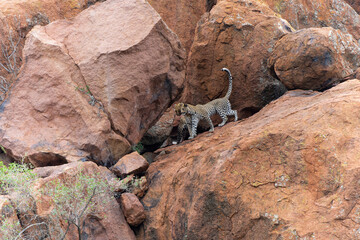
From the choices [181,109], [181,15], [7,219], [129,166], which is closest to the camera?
[7,219]

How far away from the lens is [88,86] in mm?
8156

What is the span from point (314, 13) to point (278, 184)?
8.99m

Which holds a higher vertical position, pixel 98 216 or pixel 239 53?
pixel 239 53

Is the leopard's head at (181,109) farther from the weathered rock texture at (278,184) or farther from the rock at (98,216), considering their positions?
the rock at (98,216)

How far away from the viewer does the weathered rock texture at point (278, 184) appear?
5.07 m

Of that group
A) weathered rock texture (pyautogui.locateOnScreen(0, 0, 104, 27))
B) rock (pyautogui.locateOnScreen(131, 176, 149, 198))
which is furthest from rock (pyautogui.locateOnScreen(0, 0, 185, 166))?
weathered rock texture (pyautogui.locateOnScreen(0, 0, 104, 27))

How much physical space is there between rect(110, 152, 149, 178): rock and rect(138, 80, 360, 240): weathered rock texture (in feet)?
2.76

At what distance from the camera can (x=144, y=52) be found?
8.43 m

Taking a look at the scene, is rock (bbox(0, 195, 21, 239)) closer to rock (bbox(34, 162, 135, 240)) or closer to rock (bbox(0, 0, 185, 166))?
rock (bbox(34, 162, 135, 240))

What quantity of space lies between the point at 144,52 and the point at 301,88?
12.3 feet

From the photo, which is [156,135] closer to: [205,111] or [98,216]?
[205,111]

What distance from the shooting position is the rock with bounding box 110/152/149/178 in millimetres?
7439

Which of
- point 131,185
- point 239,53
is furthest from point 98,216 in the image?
point 239,53

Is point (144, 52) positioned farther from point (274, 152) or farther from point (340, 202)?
point (340, 202)
